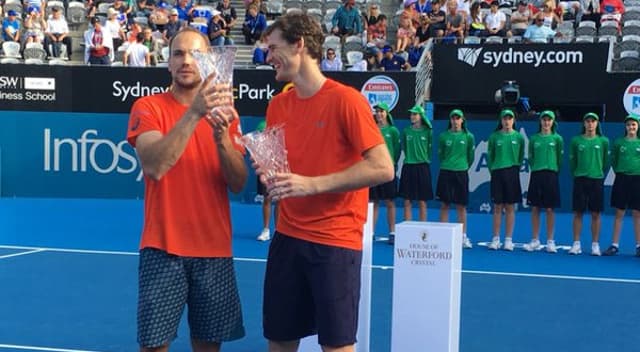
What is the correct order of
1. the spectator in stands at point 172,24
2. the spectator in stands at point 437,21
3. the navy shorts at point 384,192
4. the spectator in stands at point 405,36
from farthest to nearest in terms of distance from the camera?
the spectator in stands at point 172,24 < the spectator in stands at point 405,36 < the spectator in stands at point 437,21 < the navy shorts at point 384,192

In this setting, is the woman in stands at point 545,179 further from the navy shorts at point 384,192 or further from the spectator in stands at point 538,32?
the spectator in stands at point 538,32

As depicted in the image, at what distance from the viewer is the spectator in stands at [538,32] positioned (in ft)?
62.4

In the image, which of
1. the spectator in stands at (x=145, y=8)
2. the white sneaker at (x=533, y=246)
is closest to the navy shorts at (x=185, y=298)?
the white sneaker at (x=533, y=246)

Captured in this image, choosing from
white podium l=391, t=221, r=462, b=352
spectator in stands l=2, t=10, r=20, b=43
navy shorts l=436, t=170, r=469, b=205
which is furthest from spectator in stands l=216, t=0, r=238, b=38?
white podium l=391, t=221, r=462, b=352

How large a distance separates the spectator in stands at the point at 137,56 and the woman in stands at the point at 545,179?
10.1m

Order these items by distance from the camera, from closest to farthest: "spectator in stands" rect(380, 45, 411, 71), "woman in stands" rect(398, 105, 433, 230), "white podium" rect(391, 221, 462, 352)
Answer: "white podium" rect(391, 221, 462, 352), "woman in stands" rect(398, 105, 433, 230), "spectator in stands" rect(380, 45, 411, 71)

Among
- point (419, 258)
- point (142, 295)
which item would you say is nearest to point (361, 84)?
point (419, 258)

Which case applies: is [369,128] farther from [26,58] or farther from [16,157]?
[26,58]

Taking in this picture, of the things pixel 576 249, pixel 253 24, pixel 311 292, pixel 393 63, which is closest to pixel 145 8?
pixel 253 24

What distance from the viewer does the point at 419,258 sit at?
6699mm

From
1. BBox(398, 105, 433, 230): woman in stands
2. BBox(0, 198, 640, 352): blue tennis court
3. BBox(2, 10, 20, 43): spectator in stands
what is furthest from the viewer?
BBox(2, 10, 20, 43): spectator in stands

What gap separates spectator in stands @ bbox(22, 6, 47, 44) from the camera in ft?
74.5

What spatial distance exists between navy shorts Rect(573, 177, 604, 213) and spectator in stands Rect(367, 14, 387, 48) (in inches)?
344

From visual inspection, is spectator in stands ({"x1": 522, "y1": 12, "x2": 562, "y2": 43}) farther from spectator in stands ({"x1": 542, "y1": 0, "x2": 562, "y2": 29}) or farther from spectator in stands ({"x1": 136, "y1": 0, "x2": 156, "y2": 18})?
spectator in stands ({"x1": 136, "y1": 0, "x2": 156, "y2": 18})
